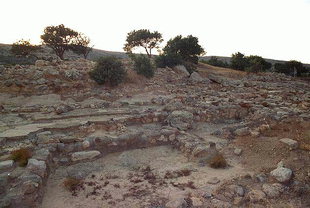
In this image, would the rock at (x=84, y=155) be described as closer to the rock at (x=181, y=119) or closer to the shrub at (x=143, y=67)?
the rock at (x=181, y=119)

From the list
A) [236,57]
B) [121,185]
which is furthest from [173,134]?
[236,57]

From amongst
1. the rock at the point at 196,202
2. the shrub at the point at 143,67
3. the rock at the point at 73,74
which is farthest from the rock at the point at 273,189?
the shrub at the point at 143,67

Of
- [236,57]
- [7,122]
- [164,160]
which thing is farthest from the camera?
[236,57]

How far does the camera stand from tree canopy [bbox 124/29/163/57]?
31484 mm

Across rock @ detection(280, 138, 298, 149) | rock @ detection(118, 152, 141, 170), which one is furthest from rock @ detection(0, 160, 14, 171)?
rock @ detection(280, 138, 298, 149)

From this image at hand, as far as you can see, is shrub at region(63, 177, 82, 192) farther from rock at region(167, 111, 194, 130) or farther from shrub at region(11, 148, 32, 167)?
rock at region(167, 111, 194, 130)

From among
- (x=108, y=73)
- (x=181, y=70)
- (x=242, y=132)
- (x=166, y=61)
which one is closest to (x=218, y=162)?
(x=242, y=132)

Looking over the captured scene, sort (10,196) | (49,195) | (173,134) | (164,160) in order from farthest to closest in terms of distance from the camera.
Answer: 1. (173,134)
2. (164,160)
3. (49,195)
4. (10,196)

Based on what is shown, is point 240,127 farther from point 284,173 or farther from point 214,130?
point 284,173

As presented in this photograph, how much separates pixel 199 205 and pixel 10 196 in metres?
3.75

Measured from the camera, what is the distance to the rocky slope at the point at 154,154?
17.7 feet

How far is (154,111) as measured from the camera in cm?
1103

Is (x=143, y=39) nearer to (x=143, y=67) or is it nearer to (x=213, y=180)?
(x=143, y=67)

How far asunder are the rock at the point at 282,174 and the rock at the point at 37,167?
5.43 metres
